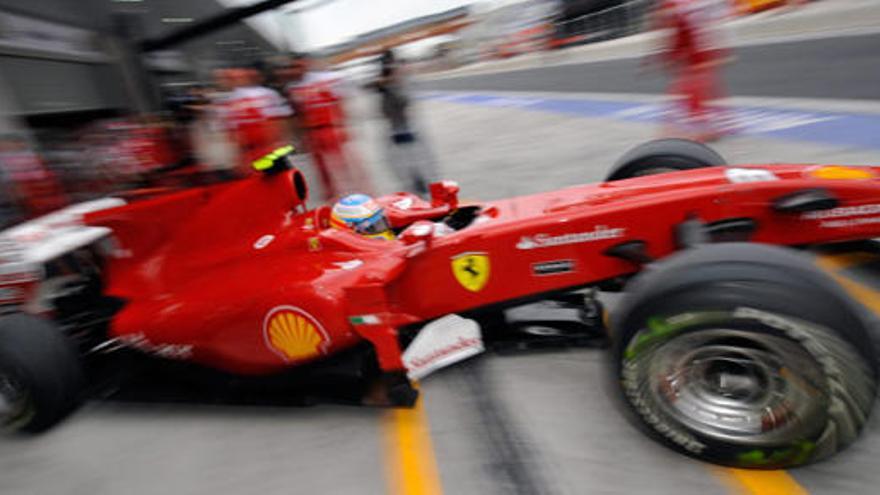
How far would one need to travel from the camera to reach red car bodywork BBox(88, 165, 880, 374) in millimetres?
2084

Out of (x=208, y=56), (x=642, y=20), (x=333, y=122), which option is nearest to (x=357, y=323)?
(x=333, y=122)

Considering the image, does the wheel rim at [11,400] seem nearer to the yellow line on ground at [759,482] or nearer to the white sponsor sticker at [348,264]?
the white sponsor sticker at [348,264]

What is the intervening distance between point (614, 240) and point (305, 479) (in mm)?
1499

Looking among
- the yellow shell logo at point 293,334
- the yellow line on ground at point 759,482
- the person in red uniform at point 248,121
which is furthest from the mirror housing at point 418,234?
the person in red uniform at point 248,121

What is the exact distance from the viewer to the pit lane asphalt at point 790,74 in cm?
695

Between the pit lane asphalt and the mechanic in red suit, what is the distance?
2042 mm

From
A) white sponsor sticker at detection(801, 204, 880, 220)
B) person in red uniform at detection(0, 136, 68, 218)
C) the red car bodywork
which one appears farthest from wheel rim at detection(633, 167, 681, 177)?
person in red uniform at detection(0, 136, 68, 218)

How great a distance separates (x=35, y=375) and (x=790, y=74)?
9.95 meters

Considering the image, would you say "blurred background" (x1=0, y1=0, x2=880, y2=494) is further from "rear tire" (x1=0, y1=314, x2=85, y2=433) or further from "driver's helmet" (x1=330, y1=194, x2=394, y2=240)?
"driver's helmet" (x1=330, y1=194, x2=394, y2=240)

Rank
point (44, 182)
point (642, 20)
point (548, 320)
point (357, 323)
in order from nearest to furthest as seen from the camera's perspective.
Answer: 1. point (357, 323)
2. point (548, 320)
3. point (44, 182)
4. point (642, 20)

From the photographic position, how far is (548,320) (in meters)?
2.52

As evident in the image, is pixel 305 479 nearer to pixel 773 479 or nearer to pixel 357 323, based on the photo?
pixel 357 323

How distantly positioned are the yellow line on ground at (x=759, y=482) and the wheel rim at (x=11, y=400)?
2.89 meters

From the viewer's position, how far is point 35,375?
2393 millimetres
